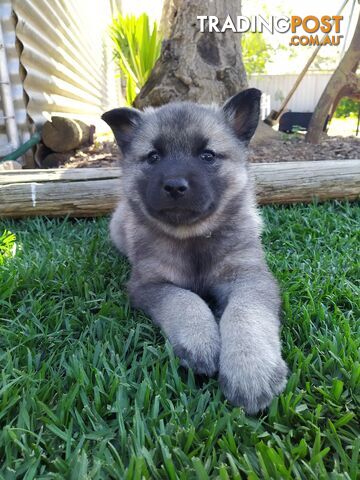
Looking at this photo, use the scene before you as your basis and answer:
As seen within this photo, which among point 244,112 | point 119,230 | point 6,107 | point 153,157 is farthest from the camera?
point 6,107

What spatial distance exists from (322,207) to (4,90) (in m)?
4.11

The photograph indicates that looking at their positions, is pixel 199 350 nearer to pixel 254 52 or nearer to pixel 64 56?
pixel 64 56

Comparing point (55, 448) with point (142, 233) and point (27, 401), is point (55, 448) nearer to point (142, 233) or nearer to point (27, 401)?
point (27, 401)

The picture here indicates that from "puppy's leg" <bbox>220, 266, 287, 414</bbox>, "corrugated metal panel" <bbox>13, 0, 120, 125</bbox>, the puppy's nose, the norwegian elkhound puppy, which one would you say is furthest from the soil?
"puppy's leg" <bbox>220, 266, 287, 414</bbox>

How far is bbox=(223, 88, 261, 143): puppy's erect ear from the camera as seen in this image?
2620 millimetres

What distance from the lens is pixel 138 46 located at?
27.0 ft

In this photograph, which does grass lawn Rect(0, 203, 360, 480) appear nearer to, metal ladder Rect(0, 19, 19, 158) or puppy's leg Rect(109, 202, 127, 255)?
puppy's leg Rect(109, 202, 127, 255)

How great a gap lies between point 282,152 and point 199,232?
159 inches

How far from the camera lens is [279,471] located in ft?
4.02

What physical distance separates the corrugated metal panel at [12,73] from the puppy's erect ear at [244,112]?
3.77 metres

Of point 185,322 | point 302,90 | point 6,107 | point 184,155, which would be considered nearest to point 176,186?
point 184,155

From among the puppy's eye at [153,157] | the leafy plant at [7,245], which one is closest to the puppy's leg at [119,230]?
the puppy's eye at [153,157]

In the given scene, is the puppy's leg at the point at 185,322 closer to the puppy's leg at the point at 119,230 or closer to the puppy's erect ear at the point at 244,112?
the puppy's leg at the point at 119,230

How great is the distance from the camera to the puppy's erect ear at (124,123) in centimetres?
272
